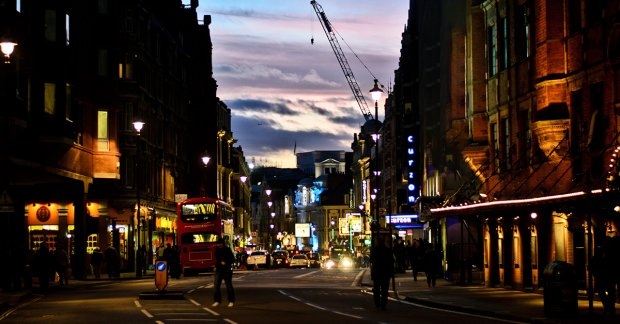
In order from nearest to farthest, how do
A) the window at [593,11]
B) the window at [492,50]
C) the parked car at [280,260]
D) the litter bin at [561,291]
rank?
the litter bin at [561,291] < the window at [593,11] < the window at [492,50] < the parked car at [280,260]

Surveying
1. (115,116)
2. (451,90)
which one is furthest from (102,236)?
(451,90)

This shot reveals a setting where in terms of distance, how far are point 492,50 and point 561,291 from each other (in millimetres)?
22232

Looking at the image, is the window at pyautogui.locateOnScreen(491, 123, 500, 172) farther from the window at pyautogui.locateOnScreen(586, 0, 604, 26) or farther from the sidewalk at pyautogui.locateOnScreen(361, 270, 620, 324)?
the window at pyautogui.locateOnScreen(586, 0, 604, 26)

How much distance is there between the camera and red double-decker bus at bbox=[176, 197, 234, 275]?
69.4 m

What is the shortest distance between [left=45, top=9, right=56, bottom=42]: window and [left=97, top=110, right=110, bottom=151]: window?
12202 millimetres

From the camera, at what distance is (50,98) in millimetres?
54844

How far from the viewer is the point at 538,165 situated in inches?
1617

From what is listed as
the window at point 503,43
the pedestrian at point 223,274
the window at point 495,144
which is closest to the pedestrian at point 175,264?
the window at point 495,144

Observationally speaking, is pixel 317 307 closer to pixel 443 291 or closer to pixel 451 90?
pixel 443 291

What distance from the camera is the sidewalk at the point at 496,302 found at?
27.4 m

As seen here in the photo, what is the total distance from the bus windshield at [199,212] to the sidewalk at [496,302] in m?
22.0

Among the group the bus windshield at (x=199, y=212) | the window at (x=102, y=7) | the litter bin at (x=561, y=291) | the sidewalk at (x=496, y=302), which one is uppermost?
the window at (x=102, y=7)

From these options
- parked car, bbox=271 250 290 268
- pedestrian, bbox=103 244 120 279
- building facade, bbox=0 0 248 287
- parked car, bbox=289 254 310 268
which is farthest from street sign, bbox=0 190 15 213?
parked car, bbox=289 254 310 268

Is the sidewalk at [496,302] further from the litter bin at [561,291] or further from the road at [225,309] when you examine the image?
the road at [225,309]
